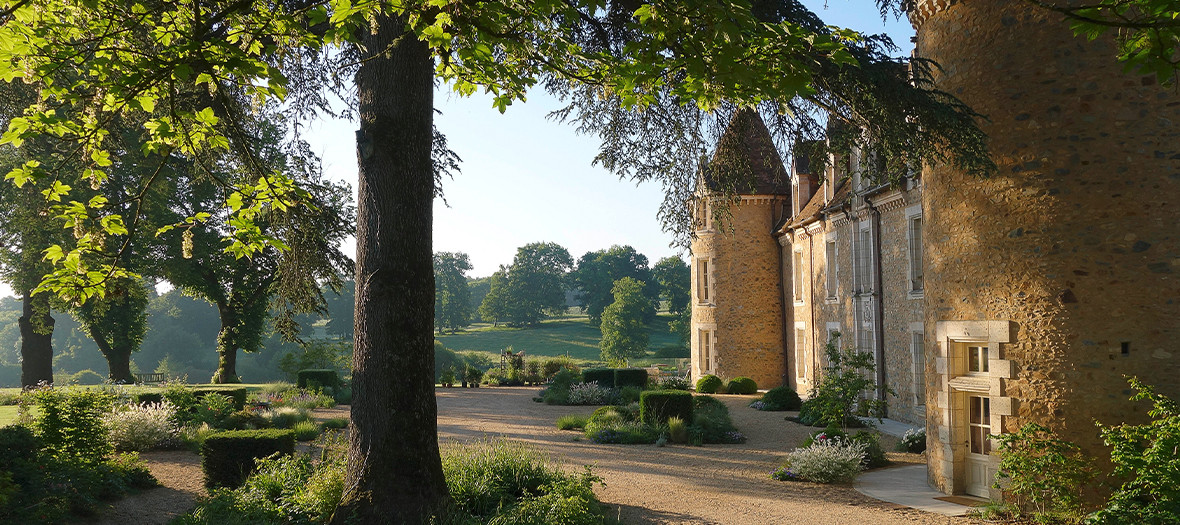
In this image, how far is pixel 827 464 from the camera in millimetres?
10500

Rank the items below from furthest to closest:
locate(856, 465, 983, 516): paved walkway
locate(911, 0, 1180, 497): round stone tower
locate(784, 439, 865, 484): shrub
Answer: locate(784, 439, 865, 484): shrub → locate(856, 465, 983, 516): paved walkway → locate(911, 0, 1180, 497): round stone tower

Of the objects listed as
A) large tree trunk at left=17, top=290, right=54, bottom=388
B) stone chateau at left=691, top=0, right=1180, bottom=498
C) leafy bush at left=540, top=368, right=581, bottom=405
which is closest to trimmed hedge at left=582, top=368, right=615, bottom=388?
leafy bush at left=540, top=368, right=581, bottom=405

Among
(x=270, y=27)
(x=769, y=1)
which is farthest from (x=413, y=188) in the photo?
(x=769, y=1)

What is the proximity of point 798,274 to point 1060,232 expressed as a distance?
56.4 ft

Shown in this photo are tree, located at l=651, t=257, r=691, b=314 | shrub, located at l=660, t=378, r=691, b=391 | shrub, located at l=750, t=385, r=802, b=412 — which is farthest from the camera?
tree, located at l=651, t=257, r=691, b=314

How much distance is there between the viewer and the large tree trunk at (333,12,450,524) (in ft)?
22.0

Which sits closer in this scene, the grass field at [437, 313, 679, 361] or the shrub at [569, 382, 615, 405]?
the shrub at [569, 382, 615, 405]

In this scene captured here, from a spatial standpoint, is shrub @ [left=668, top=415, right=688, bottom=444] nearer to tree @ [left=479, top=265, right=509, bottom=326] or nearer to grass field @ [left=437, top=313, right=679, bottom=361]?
grass field @ [left=437, top=313, right=679, bottom=361]

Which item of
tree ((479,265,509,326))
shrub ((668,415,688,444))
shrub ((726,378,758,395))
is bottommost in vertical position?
shrub ((726,378,758,395))

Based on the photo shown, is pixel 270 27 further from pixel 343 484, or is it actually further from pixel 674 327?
pixel 674 327

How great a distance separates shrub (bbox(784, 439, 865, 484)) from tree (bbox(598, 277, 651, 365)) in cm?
4132

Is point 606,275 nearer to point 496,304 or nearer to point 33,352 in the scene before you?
point 496,304

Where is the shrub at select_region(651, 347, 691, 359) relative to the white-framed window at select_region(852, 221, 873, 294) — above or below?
below

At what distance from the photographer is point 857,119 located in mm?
7914
